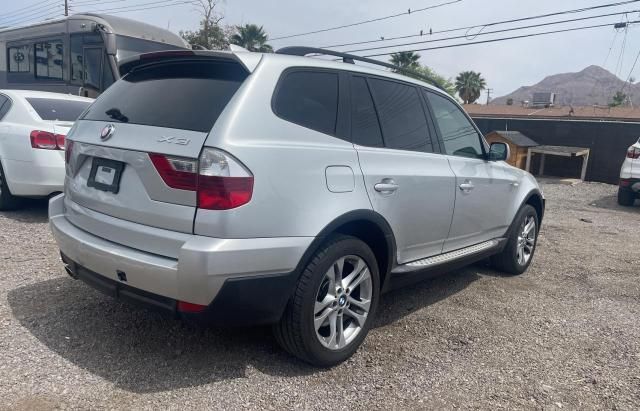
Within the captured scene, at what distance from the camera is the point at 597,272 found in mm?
5453

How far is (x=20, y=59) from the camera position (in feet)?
42.1

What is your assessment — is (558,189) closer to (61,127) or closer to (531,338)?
(531,338)

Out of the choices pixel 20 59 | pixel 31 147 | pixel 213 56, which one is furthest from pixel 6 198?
pixel 20 59

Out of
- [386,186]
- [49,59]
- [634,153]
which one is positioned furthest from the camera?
[49,59]

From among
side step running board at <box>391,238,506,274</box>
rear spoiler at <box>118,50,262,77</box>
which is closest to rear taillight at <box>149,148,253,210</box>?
rear spoiler at <box>118,50,262,77</box>

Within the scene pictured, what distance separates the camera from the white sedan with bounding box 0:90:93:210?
5754 millimetres

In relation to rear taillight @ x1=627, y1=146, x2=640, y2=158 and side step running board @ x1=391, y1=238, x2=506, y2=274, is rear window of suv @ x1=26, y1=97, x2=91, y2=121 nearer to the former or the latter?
side step running board @ x1=391, y1=238, x2=506, y2=274

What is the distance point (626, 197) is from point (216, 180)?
1040 centimetres

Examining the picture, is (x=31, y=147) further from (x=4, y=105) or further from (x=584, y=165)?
(x=584, y=165)

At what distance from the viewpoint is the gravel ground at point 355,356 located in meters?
2.72

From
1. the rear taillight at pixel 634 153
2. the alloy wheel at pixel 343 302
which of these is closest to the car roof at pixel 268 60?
the alloy wheel at pixel 343 302

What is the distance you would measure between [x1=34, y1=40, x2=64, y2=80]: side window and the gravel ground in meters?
8.04

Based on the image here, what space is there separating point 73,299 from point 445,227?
2867mm

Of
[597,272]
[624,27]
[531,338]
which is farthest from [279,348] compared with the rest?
[624,27]
